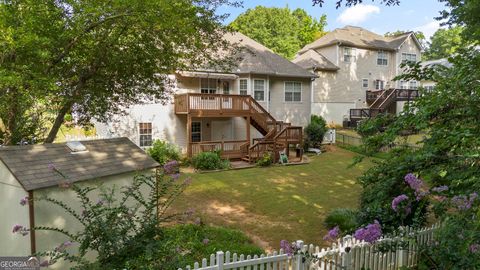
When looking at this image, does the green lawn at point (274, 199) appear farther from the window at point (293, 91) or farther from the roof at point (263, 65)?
the window at point (293, 91)

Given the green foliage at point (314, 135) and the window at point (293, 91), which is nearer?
the green foliage at point (314, 135)

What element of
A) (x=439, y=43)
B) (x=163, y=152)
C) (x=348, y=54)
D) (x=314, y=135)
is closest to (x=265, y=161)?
(x=163, y=152)

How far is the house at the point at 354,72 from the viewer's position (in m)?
29.9

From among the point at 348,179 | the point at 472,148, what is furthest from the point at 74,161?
the point at 348,179

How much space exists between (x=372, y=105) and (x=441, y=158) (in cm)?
2855

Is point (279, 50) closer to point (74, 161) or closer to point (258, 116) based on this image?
point (258, 116)

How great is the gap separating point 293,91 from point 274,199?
1291cm

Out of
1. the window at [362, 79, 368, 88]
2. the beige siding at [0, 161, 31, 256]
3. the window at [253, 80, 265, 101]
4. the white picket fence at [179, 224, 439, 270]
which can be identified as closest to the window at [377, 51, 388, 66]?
the window at [362, 79, 368, 88]

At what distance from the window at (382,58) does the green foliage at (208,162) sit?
22.9m

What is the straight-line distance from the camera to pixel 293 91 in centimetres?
2317

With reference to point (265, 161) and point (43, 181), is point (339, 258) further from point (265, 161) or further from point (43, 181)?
point (265, 161)

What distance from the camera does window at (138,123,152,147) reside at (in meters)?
18.4

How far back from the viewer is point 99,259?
4.21 m

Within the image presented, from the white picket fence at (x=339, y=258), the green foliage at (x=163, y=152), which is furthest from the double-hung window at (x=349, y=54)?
the white picket fence at (x=339, y=258)
